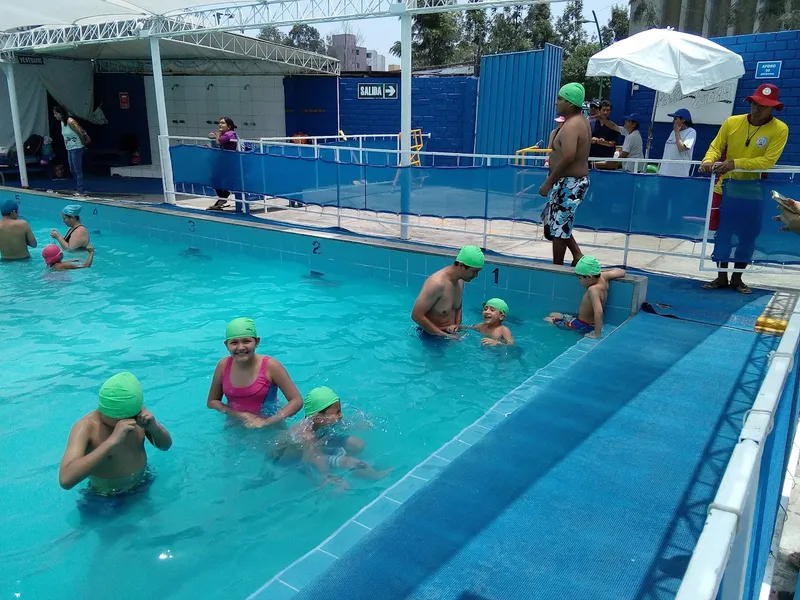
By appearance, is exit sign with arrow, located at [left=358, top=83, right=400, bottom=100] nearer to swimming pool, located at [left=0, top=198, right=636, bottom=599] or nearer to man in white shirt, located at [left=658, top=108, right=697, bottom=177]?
swimming pool, located at [left=0, top=198, right=636, bottom=599]

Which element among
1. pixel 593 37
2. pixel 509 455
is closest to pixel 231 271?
pixel 509 455

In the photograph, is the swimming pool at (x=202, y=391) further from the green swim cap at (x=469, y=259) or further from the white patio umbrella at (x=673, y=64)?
the white patio umbrella at (x=673, y=64)

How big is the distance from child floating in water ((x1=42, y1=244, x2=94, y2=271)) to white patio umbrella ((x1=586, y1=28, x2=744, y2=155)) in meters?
8.19

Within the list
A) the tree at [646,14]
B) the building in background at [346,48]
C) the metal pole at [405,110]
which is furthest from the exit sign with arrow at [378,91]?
the building in background at [346,48]

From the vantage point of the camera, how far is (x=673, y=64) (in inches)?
362

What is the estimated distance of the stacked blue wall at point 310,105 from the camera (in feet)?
59.2

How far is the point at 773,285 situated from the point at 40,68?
59.7ft

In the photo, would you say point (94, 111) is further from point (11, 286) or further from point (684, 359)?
point (684, 359)

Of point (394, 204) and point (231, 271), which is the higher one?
point (394, 204)

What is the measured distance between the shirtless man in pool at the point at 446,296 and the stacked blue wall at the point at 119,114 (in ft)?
55.3

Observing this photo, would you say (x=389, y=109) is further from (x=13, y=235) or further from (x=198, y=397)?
(x=198, y=397)

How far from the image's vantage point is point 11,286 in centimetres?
840

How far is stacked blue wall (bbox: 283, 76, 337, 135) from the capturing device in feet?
59.2

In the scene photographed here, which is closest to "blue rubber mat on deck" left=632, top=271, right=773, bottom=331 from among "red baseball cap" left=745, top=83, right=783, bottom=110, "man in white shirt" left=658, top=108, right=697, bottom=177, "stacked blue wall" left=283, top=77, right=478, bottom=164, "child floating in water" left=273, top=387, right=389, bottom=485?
"man in white shirt" left=658, top=108, right=697, bottom=177
